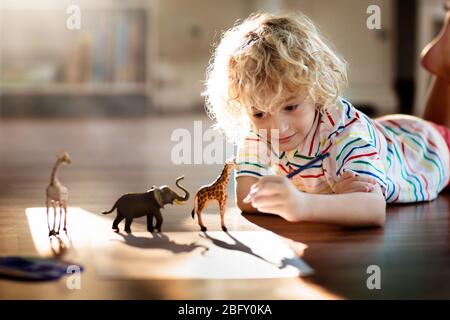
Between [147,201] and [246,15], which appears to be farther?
[246,15]

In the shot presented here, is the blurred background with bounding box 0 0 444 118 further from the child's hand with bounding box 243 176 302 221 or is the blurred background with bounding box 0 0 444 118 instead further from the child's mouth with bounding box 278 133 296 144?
the child's hand with bounding box 243 176 302 221

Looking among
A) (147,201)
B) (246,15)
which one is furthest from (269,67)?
(246,15)

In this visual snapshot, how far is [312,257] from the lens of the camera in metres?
1.12

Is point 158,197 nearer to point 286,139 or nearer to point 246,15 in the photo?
point 286,139

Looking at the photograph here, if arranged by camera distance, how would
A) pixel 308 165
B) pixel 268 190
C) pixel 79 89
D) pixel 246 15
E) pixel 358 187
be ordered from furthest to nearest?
pixel 246 15 < pixel 79 89 < pixel 308 165 < pixel 358 187 < pixel 268 190

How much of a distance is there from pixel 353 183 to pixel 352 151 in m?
0.07

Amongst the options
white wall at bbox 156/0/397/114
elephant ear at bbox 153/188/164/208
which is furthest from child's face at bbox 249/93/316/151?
white wall at bbox 156/0/397/114

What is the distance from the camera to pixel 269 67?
1.28 m

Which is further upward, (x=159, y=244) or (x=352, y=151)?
(x=352, y=151)

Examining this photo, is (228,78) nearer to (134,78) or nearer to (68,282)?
(68,282)

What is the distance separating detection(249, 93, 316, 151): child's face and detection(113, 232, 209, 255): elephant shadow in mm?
242

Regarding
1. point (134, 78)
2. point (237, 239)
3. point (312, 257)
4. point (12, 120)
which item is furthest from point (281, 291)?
point (134, 78)

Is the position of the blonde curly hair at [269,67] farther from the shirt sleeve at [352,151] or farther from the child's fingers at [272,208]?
the child's fingers at [272,208]

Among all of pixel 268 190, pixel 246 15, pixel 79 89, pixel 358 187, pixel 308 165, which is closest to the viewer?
pixel 268 190
